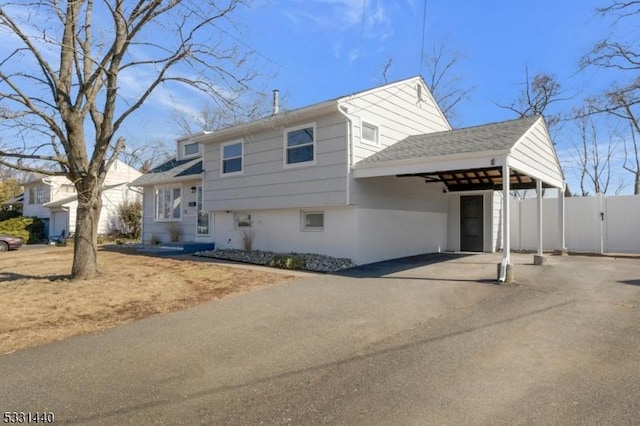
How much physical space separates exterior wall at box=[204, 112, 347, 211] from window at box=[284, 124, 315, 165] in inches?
7.4

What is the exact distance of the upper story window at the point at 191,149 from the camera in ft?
68.5

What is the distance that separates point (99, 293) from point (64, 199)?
24.2 metres

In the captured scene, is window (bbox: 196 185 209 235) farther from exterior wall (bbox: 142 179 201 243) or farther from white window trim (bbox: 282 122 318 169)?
white window trim (bbox: 282 122 318 169)

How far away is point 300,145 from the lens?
510 inches

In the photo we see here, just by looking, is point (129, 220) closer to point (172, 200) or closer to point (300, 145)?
point (172, 200)

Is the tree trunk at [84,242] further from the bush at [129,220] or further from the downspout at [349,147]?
the bush at [129,220]

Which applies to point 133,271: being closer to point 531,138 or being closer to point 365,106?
point 365,106

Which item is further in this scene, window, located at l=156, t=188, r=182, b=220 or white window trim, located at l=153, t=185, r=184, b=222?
window, located at l=156, t=188, r=182, b=220

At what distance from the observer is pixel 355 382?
4.07 meters

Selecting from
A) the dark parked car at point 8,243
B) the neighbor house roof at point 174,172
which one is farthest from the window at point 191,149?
the dark parked car at point 8,243

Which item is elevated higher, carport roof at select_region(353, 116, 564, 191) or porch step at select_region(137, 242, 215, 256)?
carport roof at select_region(353, 116, 564, 191)

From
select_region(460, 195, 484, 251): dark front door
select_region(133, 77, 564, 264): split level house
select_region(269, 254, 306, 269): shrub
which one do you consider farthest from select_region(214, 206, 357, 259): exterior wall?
select_region(460, 195, 484, 251): dark front door

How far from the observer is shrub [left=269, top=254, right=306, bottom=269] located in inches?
460

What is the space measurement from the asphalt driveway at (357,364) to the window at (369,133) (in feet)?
19.5
